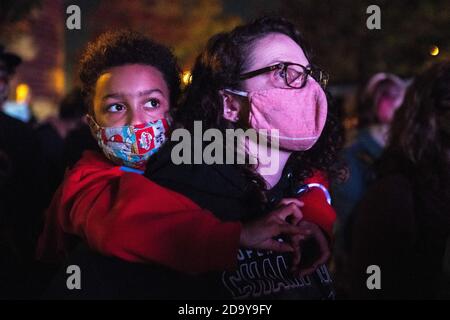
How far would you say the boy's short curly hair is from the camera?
6.95 ft

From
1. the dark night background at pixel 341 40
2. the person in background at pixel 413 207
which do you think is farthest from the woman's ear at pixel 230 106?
the dark night background at pixel 341 40

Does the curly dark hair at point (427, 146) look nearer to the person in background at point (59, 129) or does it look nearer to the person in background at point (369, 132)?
the person in background at point (369, 132)

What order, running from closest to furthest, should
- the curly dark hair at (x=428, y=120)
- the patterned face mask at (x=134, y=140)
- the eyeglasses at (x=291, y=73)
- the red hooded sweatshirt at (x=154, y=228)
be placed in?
1. the red hooded sweatshirt at (x=154, y=228)
2. the eyeglasses at (x=291, y=73)
3. the patterned face mask at (x=134, y=140)
4. the curly dark hair at (x=428, y=120)

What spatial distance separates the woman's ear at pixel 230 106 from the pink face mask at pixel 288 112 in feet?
0.11

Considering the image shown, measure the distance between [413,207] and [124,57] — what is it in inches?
65.1

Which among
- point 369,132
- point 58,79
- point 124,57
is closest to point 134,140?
point 124,57


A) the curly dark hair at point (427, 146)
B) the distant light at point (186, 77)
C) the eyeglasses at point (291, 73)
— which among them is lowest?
the curly dark hair at point (427, 146)

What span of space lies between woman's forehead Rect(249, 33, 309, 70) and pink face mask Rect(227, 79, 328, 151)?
106 millimetres

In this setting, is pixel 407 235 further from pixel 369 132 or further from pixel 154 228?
pixel 369 132

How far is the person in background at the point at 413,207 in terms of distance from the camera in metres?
Result: 2.60

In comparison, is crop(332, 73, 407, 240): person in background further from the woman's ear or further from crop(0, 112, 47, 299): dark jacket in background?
the woman's ear

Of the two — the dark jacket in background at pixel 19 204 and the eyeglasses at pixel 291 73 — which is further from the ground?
the eyeglasses at pixel 291 73

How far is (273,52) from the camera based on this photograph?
1950 millimetres

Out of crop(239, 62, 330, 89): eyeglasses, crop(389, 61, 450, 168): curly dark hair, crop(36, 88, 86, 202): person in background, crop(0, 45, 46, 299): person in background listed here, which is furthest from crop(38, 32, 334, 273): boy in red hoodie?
crop(36, 88, 86, 202): person in background
